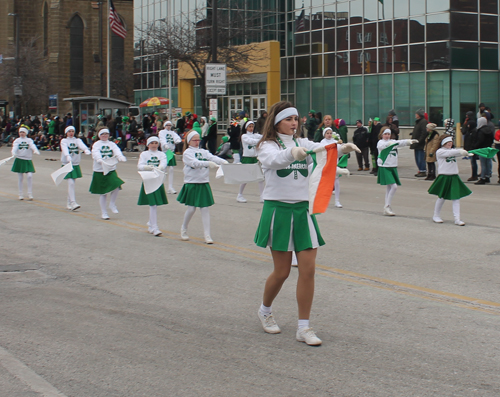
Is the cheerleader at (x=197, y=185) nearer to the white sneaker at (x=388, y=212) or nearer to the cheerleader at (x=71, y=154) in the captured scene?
the white sneaker at (x=388, y=212)

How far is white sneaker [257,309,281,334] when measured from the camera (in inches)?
221

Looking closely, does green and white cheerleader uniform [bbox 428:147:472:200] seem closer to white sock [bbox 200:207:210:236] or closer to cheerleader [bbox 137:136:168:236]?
white sock [bbox 200:207:210:236]

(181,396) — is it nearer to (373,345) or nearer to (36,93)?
(373,345)

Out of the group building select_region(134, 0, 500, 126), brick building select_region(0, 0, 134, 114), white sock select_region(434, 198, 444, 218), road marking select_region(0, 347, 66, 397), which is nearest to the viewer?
road marking select_region(0, 347, 66, 397)

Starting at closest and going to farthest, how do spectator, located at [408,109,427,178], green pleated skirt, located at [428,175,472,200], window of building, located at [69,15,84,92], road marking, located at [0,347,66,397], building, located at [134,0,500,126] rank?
1. road marking, located at [0,347,66,397]
2. green pleated skirt, located at [428,175,472,200]
3. spectator, located at [408,109,427,178]
4. building, located at [134,0,500,126]
5. window of building, located at [69,15,84,92]

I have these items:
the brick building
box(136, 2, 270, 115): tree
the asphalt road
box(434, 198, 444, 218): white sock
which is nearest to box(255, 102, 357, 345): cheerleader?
the asphalt road

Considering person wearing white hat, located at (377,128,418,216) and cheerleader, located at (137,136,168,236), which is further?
person wearing white hat, located at (377,128,418,216)

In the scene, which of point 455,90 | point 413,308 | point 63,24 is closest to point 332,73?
point 455,90

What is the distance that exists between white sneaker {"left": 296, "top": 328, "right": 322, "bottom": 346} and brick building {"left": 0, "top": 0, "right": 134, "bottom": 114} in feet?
200

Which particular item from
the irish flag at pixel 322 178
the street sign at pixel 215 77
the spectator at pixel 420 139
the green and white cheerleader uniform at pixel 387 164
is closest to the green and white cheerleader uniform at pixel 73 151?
the green and white cheerleader uniform at pixel 387 164

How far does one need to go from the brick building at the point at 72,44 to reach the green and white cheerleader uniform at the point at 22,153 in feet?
162

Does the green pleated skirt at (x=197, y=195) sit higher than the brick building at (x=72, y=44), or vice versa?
the brick building at (x=72, y=44)

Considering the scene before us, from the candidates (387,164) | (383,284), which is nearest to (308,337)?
(383,284)

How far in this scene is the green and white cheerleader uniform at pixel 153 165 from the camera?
10.7 m
